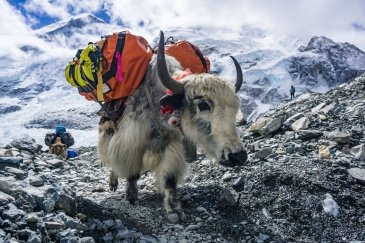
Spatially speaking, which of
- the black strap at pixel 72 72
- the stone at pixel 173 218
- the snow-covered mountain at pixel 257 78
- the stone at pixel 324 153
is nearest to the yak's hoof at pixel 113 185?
the black strap at pixel 72 72

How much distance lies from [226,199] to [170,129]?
28.9 inches

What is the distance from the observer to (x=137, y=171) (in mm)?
4051

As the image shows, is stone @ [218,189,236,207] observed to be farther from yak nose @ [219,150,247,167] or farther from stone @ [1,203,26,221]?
stone @ [1,203,26,221]

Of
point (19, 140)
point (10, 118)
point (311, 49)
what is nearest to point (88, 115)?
point (10, 118)

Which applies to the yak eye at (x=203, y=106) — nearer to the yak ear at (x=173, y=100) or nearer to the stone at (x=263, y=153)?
the yak ear at (x=173, y=100)

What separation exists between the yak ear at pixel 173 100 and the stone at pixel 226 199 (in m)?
0.82

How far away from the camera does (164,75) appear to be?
3424 millimetres

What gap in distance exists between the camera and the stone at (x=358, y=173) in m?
3.83

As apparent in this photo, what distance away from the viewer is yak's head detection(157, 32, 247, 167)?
3145 millimetres

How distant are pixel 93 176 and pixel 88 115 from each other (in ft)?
482

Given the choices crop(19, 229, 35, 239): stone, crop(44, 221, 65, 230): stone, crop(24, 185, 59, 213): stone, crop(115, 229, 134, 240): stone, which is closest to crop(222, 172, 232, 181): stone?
crop(115, 229, 134, 240): stone

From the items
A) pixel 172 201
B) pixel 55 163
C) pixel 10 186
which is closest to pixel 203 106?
pixel 172 201

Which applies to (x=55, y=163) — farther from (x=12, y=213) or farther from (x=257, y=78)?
(x=257, y=78)

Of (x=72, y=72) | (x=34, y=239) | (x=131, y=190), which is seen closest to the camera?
(x=34, y=239)
